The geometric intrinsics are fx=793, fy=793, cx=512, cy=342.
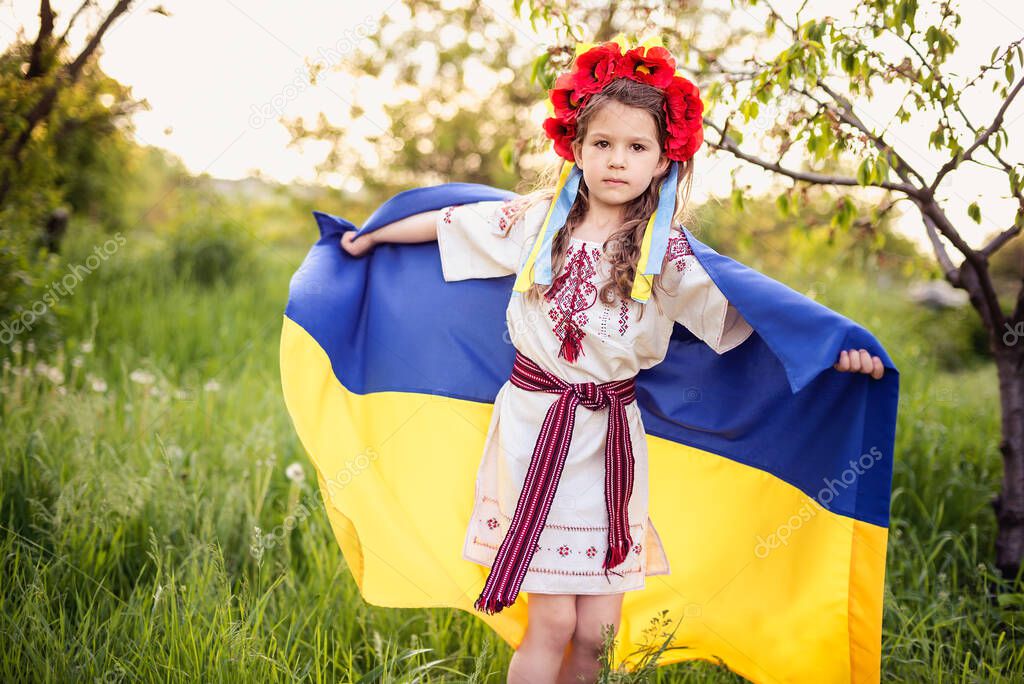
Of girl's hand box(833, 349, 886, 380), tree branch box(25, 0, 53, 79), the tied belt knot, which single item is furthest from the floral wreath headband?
tree branch box(25, 0, 53, 79)

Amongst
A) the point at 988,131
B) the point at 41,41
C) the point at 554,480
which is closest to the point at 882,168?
the point at 988,131

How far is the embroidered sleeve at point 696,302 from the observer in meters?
2.11

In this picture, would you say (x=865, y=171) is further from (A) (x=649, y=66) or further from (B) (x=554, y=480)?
(B) (x=554, y=480)

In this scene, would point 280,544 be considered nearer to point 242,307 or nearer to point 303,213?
point 242,307

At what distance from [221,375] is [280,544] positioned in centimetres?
183

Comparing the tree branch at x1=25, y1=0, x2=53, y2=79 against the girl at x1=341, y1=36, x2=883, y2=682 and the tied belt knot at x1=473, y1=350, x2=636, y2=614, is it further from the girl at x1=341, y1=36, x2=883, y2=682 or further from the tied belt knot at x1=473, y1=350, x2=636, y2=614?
the tied belt knot at x1=473, y1=350, x2=636, y2=614

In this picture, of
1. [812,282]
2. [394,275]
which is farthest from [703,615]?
[812,282]

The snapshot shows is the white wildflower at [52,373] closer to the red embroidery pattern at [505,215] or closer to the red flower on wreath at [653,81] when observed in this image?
the red embroidery pattern at [505,215]

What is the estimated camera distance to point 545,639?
212cm

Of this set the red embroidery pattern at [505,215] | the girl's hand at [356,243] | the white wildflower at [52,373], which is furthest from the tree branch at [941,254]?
the white wildflower at [52,373]

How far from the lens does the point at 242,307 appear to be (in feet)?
18.8

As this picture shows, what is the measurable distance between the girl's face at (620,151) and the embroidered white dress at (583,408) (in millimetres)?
165

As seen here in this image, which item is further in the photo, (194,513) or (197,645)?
(194,513)

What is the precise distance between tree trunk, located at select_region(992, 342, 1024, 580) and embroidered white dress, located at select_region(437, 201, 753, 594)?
4.36 feet
